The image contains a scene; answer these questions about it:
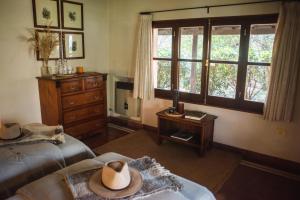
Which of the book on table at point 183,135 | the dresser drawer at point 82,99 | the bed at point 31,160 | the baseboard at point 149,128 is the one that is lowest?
the baseboard at point 149,128

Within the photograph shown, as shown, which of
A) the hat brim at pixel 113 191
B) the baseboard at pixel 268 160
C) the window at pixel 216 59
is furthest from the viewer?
the window at pixel 216 59

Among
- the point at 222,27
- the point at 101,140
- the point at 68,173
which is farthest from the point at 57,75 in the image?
the point at 222,27

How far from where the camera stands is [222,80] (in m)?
3.43

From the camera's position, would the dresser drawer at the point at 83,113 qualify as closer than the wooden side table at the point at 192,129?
No

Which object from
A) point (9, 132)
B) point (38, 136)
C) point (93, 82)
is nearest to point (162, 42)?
point (93, 82)

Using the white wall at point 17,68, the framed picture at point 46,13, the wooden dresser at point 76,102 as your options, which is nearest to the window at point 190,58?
the wooden dresser at point 76,102

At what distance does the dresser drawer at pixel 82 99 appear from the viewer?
3.40 metres

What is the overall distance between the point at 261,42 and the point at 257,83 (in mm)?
528

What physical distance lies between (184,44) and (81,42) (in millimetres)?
1742

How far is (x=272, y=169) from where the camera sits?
3037 mm

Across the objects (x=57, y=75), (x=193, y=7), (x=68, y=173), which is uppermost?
(x=193, y=7)

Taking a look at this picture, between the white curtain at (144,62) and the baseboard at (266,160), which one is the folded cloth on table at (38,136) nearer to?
the white curtain at (144,62)

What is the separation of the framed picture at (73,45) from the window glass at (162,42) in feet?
4.11

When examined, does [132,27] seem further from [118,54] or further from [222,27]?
[222,27]
